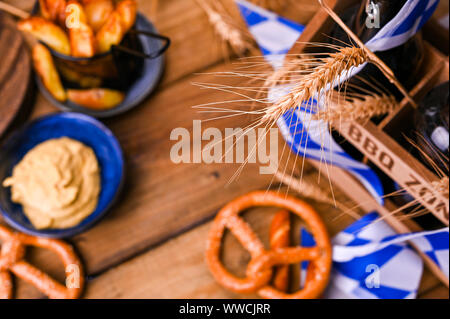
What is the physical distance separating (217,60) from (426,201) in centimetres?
43

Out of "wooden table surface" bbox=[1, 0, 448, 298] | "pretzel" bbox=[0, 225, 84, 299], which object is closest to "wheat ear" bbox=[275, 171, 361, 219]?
"wooden table surface" bbox=[1, 0, 448, 298]

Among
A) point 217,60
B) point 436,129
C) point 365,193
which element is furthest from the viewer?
point 217,60

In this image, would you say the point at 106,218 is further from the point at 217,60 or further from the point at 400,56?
the point at 400,56

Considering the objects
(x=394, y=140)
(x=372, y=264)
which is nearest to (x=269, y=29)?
(x=394, y=140)

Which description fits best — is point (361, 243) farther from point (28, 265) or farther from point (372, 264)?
point (28, 265)

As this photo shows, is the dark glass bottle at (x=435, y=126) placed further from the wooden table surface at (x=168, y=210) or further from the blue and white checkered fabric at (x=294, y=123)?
the wooden table surface at (x=168, y=210)

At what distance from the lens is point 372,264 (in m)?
0.65

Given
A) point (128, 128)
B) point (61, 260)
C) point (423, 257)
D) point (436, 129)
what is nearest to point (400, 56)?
point (436, 129)

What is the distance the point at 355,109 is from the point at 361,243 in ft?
0.91

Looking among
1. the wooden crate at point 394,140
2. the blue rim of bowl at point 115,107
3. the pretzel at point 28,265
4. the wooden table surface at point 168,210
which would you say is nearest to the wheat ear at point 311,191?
the wooden table surface at point 168,210

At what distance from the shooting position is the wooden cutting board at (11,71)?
67 cm

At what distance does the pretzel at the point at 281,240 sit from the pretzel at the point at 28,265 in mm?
315

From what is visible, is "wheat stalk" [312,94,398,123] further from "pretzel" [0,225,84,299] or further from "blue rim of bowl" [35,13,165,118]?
"pretzel" [0,225,84,299]

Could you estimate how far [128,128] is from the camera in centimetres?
71
